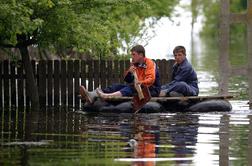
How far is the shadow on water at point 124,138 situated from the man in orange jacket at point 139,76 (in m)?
0.78

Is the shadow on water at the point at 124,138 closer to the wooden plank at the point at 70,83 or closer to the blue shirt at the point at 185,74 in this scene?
the blue shirt at the point at 185,74

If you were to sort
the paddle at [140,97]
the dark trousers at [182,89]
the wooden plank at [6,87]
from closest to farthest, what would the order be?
1. the paddle at [140,97]
2. the dark trousers at [182,89]
3. the wooden plank at [6,87]

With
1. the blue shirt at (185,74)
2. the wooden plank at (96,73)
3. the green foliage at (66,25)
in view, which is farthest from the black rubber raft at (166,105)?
the wooden plank at (96,73)

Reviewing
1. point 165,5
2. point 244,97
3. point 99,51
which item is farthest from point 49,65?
point 165,5

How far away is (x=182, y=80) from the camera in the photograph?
26.3 metres

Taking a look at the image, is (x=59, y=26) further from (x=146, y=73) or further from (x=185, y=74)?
(x=185, y=74)

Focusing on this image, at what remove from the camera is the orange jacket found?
25.4 metres

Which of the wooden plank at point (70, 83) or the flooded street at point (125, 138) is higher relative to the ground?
the wooden plank at point (70, 83)

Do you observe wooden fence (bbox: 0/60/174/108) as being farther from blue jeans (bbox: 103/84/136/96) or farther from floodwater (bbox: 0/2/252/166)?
blue jeans (bbox: 103/84/136/96)

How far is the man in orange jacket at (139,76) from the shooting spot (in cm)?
2550

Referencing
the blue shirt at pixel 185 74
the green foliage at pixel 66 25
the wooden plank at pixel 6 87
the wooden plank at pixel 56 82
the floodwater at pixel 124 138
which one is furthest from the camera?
the wooden plank at pixel 56 82

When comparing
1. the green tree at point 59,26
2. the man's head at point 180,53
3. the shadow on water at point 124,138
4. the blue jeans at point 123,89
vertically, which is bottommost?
the shadow on water at point 124,138

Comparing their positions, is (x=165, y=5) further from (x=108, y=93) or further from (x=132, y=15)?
(x=108, y=93)

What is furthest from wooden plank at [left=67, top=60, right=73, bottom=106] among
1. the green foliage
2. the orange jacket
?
the orange jacket
